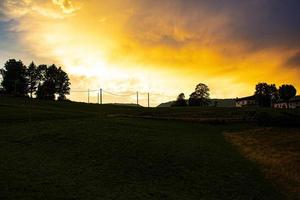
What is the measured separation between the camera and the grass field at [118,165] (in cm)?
1986

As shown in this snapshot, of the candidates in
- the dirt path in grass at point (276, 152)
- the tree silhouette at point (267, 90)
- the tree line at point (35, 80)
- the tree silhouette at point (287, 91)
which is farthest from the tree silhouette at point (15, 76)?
the tree silhouette at point (287, 91)

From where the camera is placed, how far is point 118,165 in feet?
83.7

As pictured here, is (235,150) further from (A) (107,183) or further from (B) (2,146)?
(B) (2,146)

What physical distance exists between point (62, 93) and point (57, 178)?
125m

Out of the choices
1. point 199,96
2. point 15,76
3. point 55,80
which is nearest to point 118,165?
point 15,76

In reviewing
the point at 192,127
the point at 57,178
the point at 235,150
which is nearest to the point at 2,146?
the point at 57,178

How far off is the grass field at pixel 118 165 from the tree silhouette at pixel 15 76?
287ft

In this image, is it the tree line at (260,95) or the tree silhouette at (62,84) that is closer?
the tree silhouette at (62,84)

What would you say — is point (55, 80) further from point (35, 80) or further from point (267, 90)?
point (267, 90)

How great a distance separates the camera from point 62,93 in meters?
141

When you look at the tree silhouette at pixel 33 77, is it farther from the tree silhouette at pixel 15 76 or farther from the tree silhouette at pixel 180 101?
the tree silhouette at pixel 180 101

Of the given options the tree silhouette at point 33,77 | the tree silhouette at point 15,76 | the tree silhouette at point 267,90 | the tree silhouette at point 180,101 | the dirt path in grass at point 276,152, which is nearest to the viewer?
the dirt path in grass at point 276,152

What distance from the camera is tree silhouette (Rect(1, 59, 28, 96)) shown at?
122 m

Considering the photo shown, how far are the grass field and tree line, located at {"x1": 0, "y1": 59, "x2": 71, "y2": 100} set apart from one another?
3452 inches
